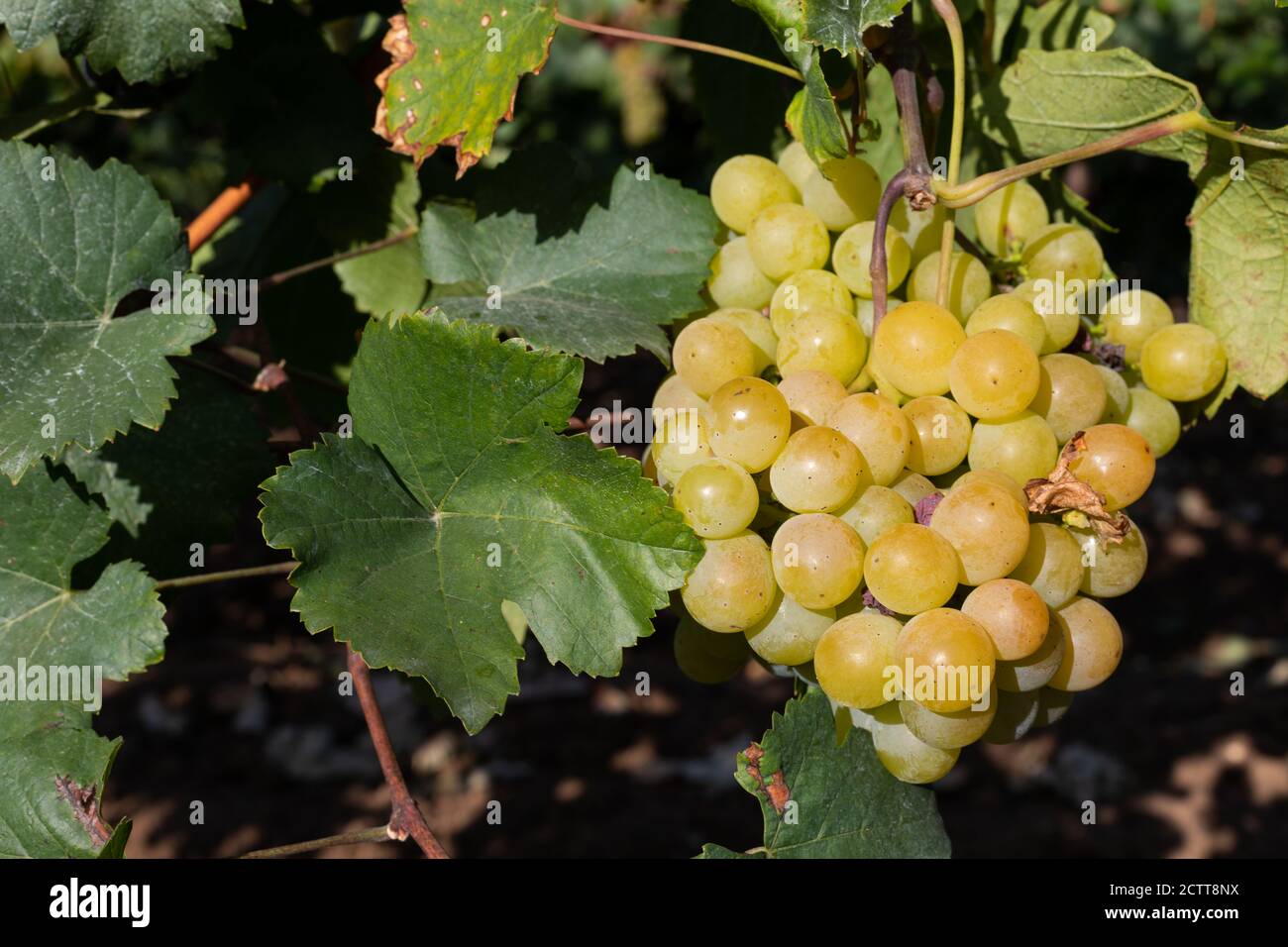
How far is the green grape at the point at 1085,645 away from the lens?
37.9 inches

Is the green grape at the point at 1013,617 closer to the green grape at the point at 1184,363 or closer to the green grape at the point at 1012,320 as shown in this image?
the green grape at the point at 1012,320

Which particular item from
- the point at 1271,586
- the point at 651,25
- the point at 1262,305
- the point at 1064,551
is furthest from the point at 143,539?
the point at 1271,586

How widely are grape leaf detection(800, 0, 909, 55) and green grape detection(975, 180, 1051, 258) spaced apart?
0.28 metres

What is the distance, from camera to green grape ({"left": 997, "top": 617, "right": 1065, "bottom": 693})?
925 millimetres

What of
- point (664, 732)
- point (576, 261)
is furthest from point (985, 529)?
point (664, 732)

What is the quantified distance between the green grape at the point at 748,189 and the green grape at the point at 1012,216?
20cm

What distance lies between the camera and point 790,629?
0.98 metres

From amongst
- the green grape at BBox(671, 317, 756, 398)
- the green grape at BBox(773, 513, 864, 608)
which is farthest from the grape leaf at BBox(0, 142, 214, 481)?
the green grape at BBox(773, 513, 864, 608)

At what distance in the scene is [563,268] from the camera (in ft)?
3.87

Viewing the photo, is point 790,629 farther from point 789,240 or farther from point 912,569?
point 789,240

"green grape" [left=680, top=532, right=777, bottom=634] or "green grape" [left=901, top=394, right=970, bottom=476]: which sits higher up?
"green grape" [left=901, top=394, right=970, bottom=476]

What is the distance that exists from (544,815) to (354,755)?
664 mm

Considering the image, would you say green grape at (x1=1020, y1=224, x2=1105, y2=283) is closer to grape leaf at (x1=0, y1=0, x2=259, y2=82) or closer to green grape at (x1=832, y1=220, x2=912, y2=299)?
green grape at (x1=832, y1=220, x2=912, y2=299)

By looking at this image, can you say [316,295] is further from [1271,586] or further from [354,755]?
[1271,586]
